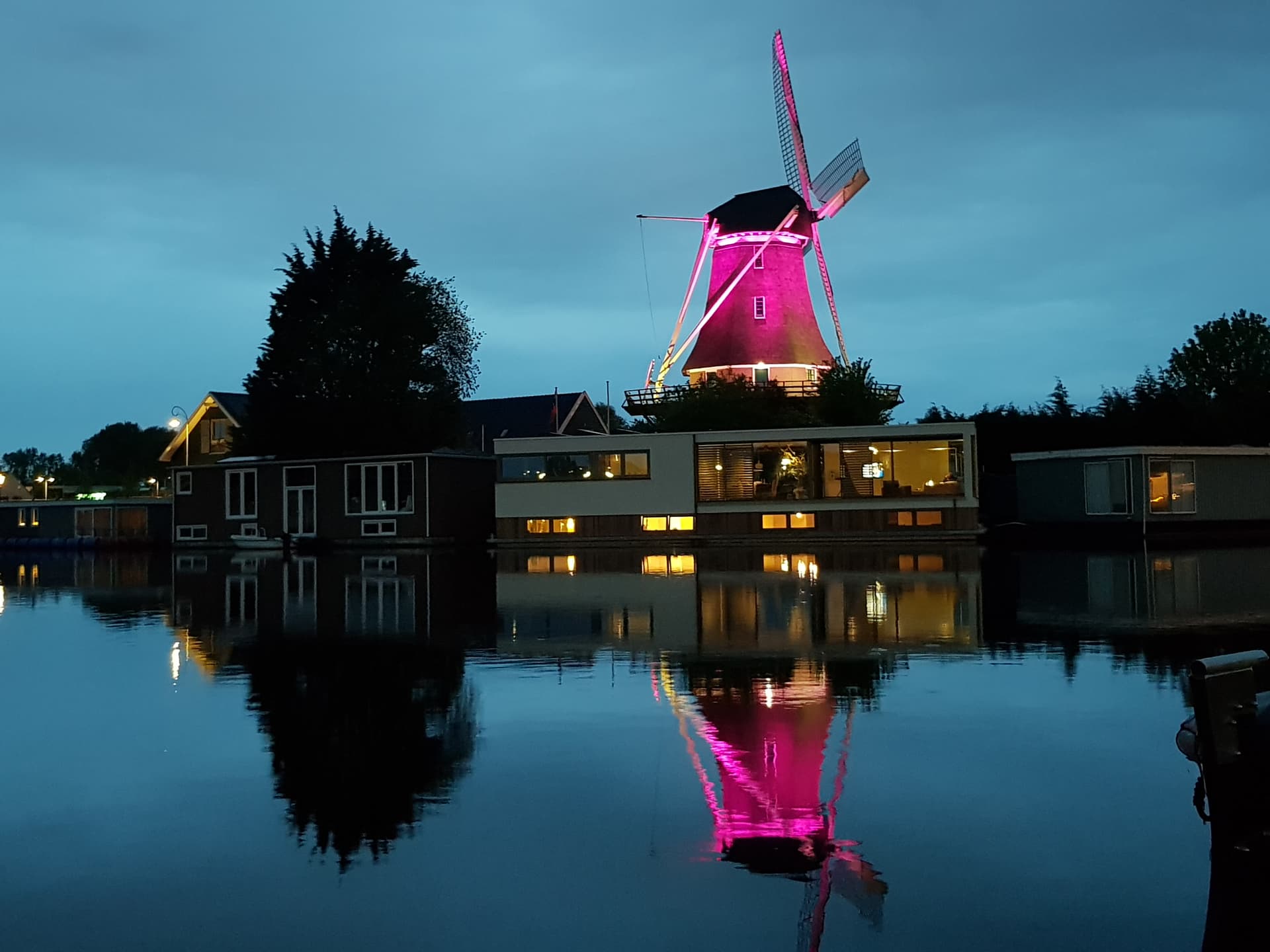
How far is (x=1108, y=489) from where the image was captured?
123ft

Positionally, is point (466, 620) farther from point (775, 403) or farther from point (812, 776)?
point (775, 403)

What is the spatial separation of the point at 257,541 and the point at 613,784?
37.6m

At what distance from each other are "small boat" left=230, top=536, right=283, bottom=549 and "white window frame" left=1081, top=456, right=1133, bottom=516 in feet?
83.6

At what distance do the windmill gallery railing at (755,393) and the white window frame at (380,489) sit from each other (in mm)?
12971

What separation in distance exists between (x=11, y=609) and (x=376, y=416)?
88.9 ft

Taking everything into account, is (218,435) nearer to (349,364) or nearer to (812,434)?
(349,364)

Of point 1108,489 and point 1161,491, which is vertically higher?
point 1108,489

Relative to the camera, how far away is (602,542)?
129 feet

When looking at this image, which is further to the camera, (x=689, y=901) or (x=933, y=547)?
(x=933, y=547)

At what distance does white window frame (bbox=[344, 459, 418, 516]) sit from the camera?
41.8m

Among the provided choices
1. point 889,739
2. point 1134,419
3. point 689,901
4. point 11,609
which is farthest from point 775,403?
point 689,901

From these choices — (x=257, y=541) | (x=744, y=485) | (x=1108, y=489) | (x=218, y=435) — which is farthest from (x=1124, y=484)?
(x=218, y=435)

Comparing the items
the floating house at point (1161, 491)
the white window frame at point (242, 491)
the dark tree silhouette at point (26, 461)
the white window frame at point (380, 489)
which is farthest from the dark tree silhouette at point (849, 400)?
the dark tree silhouette at point (26, 461)

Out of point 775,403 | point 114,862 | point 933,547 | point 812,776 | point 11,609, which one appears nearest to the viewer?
point 114,862
